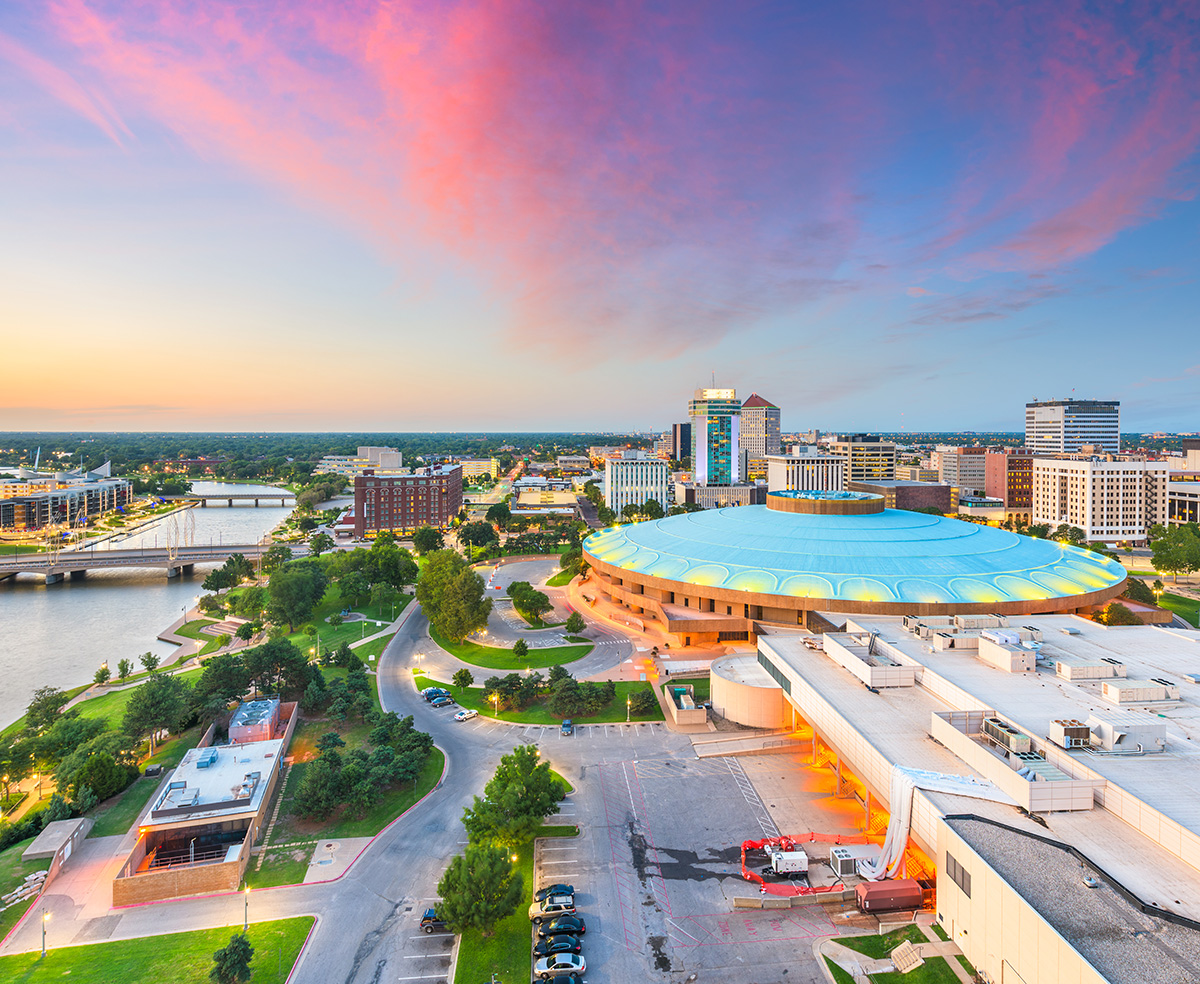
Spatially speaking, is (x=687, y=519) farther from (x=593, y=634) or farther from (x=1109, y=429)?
(x=1109, y=429)

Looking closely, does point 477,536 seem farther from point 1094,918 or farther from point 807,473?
point 1094,918

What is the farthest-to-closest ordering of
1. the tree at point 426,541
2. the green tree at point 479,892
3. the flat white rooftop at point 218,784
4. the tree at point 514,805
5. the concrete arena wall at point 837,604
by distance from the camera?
the tree at point 426,541
the concrete arena wall at point 837,604
the flat white rooftop at point 218,784
the tree at point 514,805
the green tree at point 479,892

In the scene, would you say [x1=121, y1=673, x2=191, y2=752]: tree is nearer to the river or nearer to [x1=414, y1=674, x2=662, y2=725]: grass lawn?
[x1=414, y1=674, x2=662, y2=725]: grass lawn

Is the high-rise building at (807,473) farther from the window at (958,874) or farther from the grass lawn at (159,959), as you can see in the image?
the grass lawn at (159,959)

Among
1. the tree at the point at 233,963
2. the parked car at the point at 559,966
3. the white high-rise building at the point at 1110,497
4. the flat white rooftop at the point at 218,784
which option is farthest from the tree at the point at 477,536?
the white high-rise building at the point at 1110,497

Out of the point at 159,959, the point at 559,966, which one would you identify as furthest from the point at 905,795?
the point at 159,959

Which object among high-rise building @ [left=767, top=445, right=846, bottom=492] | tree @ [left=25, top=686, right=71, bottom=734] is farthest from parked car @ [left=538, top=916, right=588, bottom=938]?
high-rise building @ [left=767, top=445, right=846, bottom=492]
